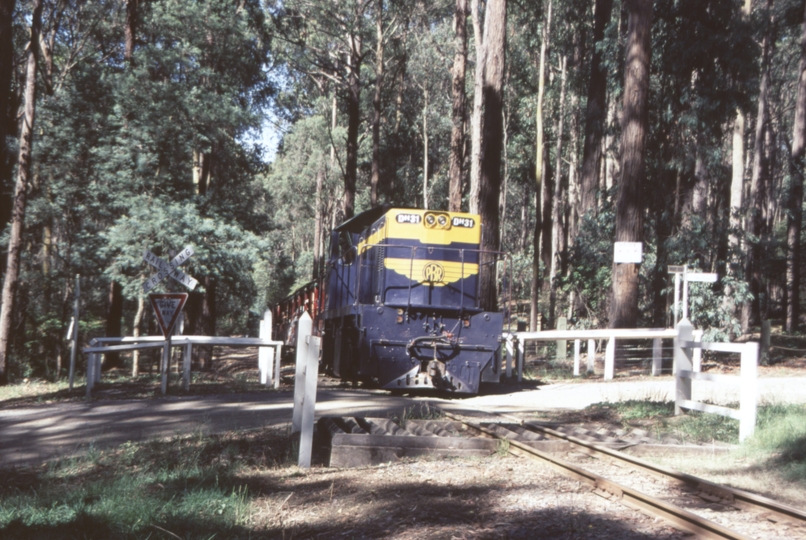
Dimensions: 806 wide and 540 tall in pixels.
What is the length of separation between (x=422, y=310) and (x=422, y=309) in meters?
0.02

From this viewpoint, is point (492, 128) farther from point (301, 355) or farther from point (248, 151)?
point (248, 151)

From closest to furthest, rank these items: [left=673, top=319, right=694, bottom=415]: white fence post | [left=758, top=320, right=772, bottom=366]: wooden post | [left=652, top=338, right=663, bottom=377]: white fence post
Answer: [left=673, top=319, right=694, bottom=415]: white fence post, [left=652, top=338, right=663, bottom=377]: white fence post, [left=758, top=320, right=772, bottom=366]: wooden post

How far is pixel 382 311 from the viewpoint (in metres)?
13.2

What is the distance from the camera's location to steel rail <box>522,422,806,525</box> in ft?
16.1

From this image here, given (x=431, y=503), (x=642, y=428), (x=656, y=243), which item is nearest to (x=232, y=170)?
(x=656, y=243)

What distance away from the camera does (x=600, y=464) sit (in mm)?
6883

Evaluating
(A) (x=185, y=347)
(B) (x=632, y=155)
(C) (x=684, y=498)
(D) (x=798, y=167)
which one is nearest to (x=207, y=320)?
(A) (x=185, y=347)

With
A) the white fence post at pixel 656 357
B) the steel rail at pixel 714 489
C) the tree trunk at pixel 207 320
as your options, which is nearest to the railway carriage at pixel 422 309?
the white fence post at pixel 656 357

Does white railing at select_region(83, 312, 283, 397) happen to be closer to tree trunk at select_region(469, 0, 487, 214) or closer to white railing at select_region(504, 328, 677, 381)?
white railing at select_region(504, 328, 677, 381)

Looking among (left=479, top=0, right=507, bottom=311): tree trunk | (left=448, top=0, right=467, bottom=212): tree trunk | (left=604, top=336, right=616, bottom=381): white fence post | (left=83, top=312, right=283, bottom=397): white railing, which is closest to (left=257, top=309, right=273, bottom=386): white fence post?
(left=83, top=312, right=283, bottom=397): white railing

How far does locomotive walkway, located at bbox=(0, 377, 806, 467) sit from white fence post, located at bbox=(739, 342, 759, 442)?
3122 mm

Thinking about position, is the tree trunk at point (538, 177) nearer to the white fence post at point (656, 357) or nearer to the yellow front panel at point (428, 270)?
the white fence post at point (656, 357)

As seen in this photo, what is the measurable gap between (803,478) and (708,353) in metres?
14.3

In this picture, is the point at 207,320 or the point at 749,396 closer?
the point at 749,396
